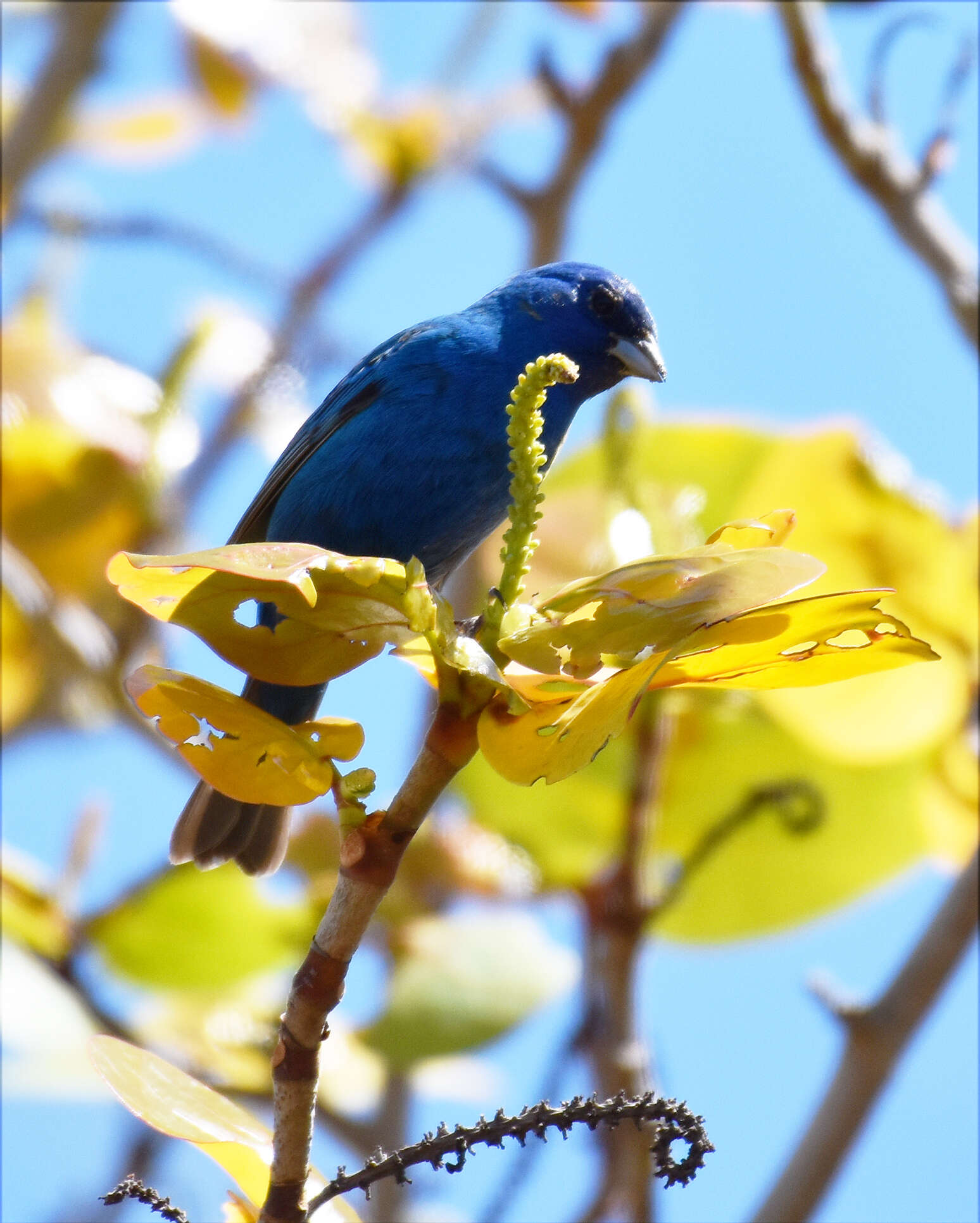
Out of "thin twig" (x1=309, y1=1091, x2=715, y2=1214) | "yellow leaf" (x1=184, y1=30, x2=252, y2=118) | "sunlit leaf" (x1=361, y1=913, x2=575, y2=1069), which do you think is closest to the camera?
"thin twig" (x1=309, y1=1091, x2=715, y2=1214)

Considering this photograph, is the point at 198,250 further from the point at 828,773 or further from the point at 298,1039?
the point at 298,1039

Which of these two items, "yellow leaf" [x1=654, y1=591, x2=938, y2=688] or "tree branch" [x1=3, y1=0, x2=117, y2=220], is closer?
"yellow leaf" [x1=654, y1=591, x2=938, y2=688]

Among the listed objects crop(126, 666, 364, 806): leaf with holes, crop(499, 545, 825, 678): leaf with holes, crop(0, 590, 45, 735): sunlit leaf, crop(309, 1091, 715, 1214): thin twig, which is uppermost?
crop(0, 590, 45, 735): sunlit leaf

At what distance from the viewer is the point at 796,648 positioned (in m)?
1.62

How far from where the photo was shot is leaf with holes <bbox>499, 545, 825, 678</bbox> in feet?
4.77

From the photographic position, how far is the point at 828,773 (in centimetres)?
363

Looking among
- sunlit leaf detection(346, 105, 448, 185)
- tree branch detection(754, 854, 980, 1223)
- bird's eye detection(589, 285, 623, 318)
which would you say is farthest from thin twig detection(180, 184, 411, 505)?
tree branch detection(754, 854, 980, 1223)

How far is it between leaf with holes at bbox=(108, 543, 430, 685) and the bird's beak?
79.0 inches

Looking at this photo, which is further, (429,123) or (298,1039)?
(429,123)

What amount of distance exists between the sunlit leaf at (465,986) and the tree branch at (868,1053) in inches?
A: 32.4

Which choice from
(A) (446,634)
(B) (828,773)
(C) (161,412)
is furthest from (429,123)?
(A) (446,634)

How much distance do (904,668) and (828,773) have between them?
599mm

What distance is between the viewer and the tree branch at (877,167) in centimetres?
338

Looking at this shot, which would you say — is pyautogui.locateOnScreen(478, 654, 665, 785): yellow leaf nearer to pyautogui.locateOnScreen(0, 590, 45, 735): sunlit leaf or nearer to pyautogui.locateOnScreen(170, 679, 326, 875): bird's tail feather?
pyautogui.locateOnScreen(170, 679, 326, 875): bird's tail feather
